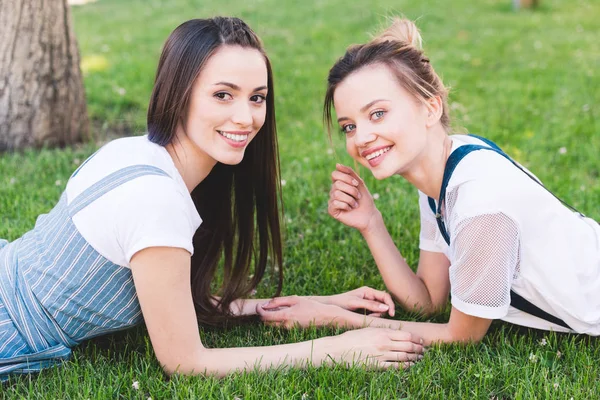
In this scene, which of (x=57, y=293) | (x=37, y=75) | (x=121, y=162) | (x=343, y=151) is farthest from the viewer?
(x=343, y=151)

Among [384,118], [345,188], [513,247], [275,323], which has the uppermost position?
[384,118]

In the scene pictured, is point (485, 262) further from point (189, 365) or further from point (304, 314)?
point (189, 365)

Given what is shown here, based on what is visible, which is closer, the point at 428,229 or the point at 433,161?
the point at 433,161

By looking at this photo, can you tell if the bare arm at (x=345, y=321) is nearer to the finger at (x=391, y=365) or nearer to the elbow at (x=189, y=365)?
the finger at (x=391, y=365)

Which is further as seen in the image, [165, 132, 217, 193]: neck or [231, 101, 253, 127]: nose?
[165, 132, 217, 193]: neck

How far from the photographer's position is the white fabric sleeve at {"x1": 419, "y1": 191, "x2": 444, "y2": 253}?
3236 mm

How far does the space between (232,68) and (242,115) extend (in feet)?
0.63

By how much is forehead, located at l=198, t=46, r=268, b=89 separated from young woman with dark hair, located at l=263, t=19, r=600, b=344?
1.35ft

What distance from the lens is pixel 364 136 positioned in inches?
110

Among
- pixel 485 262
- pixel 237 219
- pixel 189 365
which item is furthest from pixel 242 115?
pixel 485 262

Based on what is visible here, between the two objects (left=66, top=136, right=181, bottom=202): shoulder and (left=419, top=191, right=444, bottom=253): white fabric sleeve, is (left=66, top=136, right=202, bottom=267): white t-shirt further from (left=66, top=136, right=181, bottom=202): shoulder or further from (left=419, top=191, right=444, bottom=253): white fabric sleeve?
(left=419, top=191, right=444, bottom=253): white fabric sleeve

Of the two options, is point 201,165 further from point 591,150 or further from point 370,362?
point 591,150

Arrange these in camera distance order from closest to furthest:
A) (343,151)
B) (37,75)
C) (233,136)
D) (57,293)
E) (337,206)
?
(57,293) < (233,136) < (337,206) < (37,75) < (343,151)

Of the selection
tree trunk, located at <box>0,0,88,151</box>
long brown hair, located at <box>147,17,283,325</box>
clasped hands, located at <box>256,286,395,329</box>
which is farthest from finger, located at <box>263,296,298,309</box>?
tree trunk, located at <box>0,0,88,151</box>
